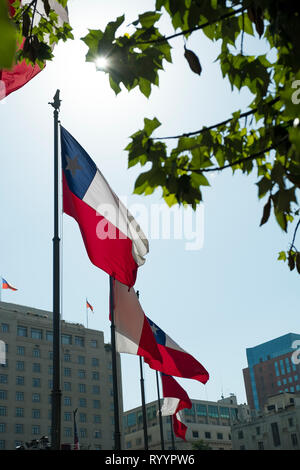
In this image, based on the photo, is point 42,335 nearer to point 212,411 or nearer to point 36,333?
point 36,333

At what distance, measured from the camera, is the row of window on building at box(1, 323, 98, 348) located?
88.0 meters

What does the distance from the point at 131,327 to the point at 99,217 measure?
4.07m

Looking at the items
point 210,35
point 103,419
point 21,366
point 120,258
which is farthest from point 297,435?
point 210,35

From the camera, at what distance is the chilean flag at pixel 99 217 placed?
38.8 feet

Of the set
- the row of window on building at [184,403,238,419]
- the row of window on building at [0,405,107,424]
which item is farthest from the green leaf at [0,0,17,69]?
the row of window on building at [184,403,238,419]

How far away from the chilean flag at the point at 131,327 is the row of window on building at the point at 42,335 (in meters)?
71.3

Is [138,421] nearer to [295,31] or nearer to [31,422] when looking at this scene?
[31,422]

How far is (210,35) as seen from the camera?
453 centimetres

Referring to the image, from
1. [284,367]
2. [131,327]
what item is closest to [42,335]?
[284,367]

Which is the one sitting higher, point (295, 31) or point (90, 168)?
point (90, 168)

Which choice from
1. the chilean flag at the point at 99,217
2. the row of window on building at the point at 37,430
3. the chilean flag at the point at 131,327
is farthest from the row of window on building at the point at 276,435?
the chilean flag at the point at 99,217

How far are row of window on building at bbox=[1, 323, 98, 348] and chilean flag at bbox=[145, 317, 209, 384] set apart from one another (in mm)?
68294

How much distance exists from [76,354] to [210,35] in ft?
306

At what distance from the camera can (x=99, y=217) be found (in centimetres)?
1210
